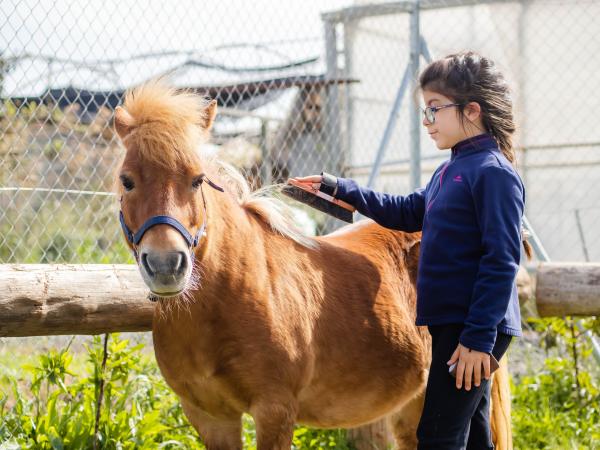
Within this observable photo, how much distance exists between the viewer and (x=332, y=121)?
19.5 feet

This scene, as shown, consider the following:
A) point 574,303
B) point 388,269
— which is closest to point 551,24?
point 574,303

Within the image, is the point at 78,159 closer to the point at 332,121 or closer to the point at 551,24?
the point at 332,121

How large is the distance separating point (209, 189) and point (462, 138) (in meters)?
0.98

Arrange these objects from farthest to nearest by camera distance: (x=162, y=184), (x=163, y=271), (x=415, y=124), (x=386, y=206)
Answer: (x=415, y=124) < (x=386, y=206) < (x=162, y=184) < (x=163, y=271)

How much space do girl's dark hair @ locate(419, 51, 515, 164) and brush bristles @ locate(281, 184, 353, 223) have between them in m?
0.74

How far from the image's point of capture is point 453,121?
2.62m

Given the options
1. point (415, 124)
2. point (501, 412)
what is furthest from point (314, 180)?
point (415, 124)

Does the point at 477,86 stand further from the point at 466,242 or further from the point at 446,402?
the point at 446,402

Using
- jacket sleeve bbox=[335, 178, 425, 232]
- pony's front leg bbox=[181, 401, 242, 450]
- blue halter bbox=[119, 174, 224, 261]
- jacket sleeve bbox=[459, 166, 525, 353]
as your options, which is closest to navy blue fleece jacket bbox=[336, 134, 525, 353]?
jacket sleeve bbox=[459, 166, 525, 353]

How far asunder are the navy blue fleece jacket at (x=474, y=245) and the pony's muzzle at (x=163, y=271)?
0.90 metres

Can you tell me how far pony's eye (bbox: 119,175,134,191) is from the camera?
2.50 meters

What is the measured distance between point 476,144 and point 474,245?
0.37 metres

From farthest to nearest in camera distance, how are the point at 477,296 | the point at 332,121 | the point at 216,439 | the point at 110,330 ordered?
1. the point at 332,121
2. the point at 110,330
3. the point at 216,439
4. the point at 477,296

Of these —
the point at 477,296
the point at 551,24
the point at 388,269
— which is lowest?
the point at 477,296
